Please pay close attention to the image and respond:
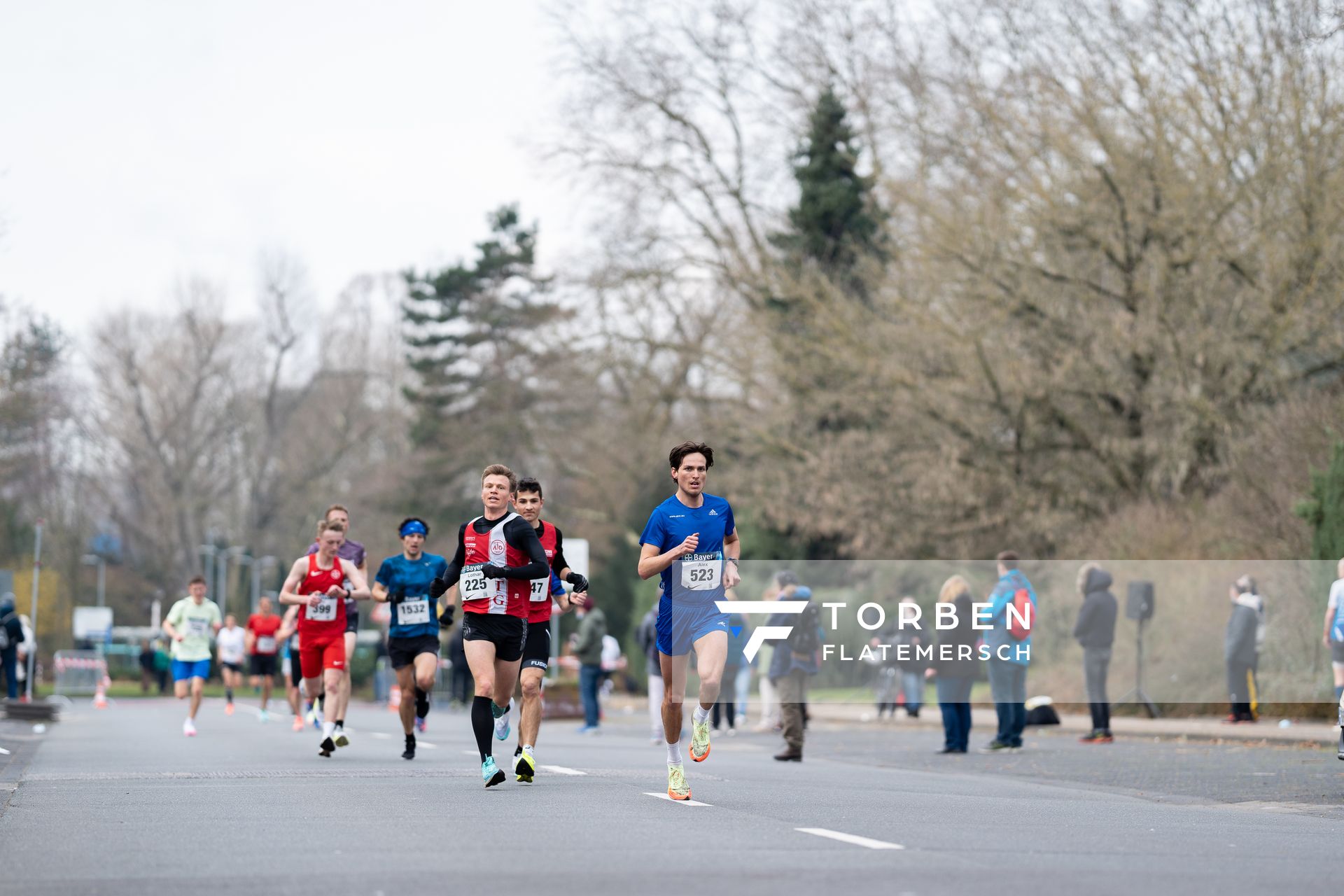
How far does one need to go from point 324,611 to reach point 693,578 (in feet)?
20.8

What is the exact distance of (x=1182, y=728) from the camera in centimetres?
2239

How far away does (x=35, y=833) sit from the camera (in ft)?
31.8

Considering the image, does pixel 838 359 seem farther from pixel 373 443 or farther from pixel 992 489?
pixel 373 443

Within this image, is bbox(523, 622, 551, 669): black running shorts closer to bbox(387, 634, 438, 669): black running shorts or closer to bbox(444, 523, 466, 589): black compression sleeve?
bbox(444, 523, 466, 589): black compression sleeve

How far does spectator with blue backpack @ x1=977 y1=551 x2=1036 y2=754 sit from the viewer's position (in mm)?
19531

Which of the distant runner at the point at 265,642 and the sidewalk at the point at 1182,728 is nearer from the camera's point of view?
the sidewalk at the point at 1182,728

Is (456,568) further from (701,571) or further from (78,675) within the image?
(78,675)

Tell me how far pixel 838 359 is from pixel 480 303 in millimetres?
34673

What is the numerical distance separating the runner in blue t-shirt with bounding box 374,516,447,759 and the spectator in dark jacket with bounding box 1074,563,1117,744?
8395mm

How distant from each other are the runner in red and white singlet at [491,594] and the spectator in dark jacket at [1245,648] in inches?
534

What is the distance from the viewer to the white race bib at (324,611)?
16.5 m

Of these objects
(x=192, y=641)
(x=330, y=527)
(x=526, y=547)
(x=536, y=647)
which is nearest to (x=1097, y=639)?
(x=330, y=527)

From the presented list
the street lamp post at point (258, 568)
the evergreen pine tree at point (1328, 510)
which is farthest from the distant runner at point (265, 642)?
the street lamp post at point (258, 568)

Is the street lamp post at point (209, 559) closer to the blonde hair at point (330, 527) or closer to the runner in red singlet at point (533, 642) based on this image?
the blonde hair at point (330, 527)
